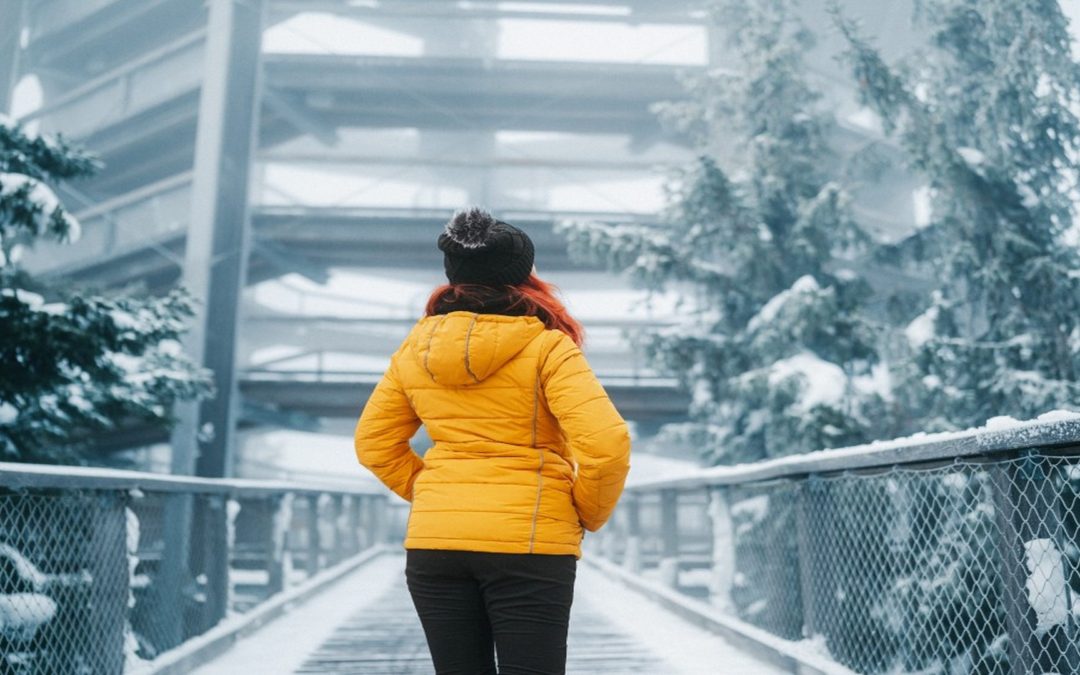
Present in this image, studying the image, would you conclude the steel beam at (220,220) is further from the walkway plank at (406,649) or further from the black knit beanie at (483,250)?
the black knit beanie at (483,250)

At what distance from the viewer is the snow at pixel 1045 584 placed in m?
2.91

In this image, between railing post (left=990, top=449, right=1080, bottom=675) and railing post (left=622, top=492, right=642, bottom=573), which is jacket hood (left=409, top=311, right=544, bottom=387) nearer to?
railing post (left=990, top=449, right=1080, bottom=675)

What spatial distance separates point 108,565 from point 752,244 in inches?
337

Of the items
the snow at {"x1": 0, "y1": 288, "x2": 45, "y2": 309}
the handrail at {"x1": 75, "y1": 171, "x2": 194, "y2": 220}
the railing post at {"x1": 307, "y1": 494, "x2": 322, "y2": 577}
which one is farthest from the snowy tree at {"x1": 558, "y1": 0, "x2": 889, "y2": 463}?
the handrail at {"x1": 75, "y1": 171, "x2": 194, "y2": 220}

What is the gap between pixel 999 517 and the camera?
304 cm

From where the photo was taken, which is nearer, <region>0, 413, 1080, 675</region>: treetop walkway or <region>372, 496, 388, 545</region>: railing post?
<region>0, 413, 1080, 675</region>: treetop walkway

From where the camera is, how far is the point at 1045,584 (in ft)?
9.55

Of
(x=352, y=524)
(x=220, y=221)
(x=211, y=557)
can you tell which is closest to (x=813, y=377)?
(x=211, y=557)

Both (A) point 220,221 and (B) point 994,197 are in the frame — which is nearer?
(B) point 994,197

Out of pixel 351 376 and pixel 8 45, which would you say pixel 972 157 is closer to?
pixel 351 376

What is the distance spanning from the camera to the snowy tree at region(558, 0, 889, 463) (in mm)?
10750

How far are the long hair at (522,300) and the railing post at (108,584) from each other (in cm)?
265

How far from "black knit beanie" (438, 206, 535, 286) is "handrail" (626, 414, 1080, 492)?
156cm

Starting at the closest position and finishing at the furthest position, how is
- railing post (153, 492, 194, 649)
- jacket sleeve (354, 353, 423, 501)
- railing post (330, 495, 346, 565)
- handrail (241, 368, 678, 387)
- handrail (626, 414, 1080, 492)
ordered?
jacket sleeve (354, 353, 423, 501) < handrail (626, 414, 1080, 492) < railing post (153, 492, 194, 649) < railing post (330, 495, 346, 565) < handrail (241, 368, 678, 387)
